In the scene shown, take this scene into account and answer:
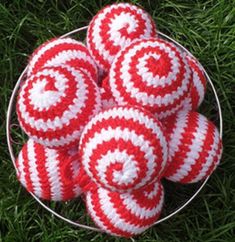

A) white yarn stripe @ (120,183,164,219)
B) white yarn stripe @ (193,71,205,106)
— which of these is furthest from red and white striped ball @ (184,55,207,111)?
white yarn stripe @ (120,183,164,219)

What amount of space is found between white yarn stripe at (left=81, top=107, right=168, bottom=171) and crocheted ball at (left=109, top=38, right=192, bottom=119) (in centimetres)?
4

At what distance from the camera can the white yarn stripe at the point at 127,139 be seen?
0.78 meters

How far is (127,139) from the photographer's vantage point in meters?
0.78

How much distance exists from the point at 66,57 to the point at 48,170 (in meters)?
0.22

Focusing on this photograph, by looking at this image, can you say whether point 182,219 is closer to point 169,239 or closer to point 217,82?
point 169,239

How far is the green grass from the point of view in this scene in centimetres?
112

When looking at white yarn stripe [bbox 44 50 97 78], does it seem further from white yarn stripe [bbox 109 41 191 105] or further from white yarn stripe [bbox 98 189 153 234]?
white yarn stripe [bbox 98 189 153 234]

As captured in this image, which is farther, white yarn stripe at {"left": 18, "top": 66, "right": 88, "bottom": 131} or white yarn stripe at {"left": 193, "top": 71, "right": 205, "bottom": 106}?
white yarn stripe at {"left": 193, "top": 71, "right": 205, "bottom": 106}

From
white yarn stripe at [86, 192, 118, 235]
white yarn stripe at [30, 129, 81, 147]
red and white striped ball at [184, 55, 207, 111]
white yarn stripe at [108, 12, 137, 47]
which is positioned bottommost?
white yarn stripe at [86, 192, 118, 235]

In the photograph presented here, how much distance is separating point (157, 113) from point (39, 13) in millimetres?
603

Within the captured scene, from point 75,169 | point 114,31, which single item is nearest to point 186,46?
point 114,31

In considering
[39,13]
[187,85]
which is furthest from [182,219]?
[39,13]

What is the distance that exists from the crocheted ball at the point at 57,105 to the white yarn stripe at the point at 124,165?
0.09 metres

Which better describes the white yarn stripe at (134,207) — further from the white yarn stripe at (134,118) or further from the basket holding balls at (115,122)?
the white yarn stripe at (134,118)
